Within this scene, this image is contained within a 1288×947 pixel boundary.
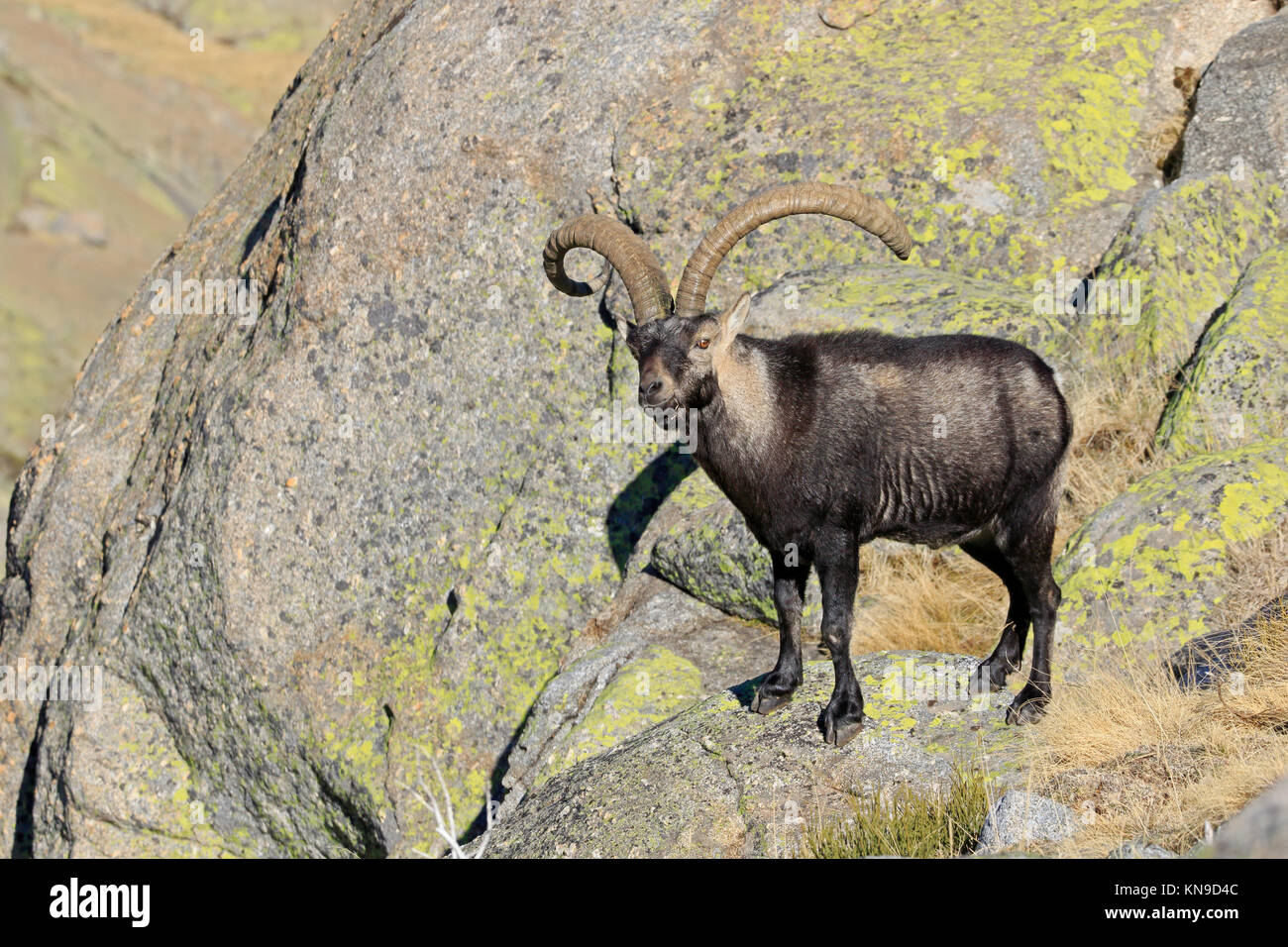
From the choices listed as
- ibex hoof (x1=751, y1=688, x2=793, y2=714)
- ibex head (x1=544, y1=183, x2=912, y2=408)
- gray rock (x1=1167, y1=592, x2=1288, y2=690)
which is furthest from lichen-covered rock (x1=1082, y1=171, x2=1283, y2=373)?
ibex hoof (x1=751, y1=688, x2=793, y2=714)

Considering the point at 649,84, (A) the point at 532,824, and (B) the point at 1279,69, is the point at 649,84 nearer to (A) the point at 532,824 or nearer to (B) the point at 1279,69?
(B) the point at 1279,69

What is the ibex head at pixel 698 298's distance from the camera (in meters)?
7.70

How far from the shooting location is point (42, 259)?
51.8 metres

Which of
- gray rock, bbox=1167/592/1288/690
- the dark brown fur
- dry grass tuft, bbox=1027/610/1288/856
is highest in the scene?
the dark brown fur

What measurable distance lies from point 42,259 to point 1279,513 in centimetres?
5272

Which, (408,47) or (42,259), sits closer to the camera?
(408,47)

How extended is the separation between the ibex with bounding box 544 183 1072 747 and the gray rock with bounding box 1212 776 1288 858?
3.12m

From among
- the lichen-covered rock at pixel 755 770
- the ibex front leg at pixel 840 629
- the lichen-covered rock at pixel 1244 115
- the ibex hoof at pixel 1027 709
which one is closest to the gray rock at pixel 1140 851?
the lichen-covered rock at pixel 755 770

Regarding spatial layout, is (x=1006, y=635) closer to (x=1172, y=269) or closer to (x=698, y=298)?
(x=698, y=298)

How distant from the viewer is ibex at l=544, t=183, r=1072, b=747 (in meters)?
7.84

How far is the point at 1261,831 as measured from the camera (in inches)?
172

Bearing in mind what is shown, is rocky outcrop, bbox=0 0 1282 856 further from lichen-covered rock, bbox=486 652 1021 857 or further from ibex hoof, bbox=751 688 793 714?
ibex hoof, bbox=751 688 793 714

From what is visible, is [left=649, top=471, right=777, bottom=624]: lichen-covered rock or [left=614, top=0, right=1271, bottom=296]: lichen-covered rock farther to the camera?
[left=614, top=0, right=1271, bottom=296]: lichen-covered rock
